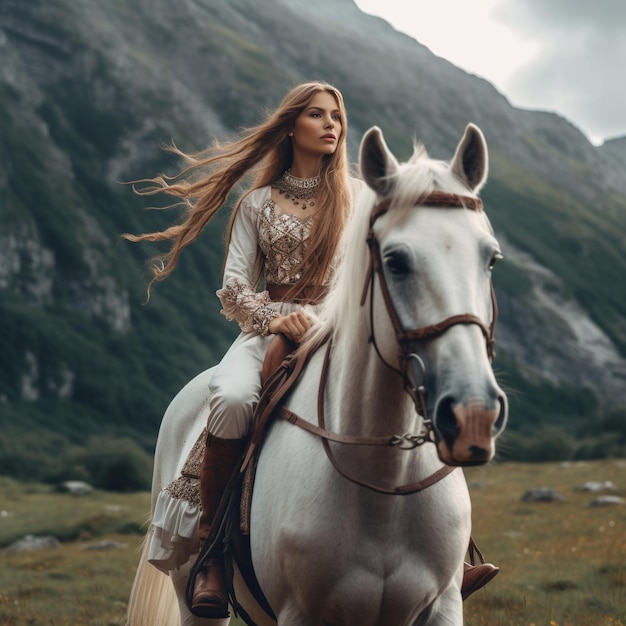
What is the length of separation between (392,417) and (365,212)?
0.98m

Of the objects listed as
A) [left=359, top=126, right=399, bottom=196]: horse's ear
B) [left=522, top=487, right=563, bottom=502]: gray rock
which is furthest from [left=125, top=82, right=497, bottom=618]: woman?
[left=522, top=487, right=563, bottom=502]: gray rock

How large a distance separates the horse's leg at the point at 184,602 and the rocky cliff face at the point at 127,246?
102 m

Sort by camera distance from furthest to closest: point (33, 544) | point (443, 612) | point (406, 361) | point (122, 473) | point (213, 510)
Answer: point (122, 473)
point (33, 544)
point (213, 510)
point (443, 612)
point (406, 361)

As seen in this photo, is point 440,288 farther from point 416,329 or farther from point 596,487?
point 596,487

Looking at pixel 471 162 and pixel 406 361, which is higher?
pixel 471 162

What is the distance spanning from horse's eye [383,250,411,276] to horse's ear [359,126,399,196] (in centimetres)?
38

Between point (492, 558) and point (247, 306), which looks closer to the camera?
point (247, 306)

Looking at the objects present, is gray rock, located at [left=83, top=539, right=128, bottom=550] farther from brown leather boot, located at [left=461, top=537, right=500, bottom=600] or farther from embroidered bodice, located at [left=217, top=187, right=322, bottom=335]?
brown leather boot, located at [left=461, top=537, right=500, bottom=600]

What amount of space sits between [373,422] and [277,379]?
1.02 meters

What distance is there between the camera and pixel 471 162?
14.0 ft

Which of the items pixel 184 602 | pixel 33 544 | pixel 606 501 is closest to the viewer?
pixel 184 602

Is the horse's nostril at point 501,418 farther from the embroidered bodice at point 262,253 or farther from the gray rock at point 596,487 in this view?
the gray rock at point 596,487

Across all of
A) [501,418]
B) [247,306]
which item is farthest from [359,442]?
[247,306]

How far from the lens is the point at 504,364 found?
138m
